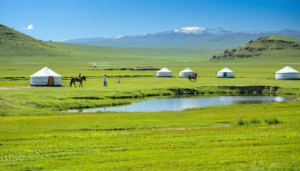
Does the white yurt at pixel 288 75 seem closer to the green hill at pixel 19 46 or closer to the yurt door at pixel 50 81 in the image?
the yurt door at pixel 50 81

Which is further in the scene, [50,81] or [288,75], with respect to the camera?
[288,75]

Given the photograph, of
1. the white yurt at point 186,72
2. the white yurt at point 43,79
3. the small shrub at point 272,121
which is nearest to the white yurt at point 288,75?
the white yurt at point 186,72

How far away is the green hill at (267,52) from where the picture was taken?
142625 millimetres

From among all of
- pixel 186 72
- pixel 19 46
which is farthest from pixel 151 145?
pixel 19 46

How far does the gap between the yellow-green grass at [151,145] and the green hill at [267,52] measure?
5118 inches

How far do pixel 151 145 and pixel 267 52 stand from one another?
14785 centimetres

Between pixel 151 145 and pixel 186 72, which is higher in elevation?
pixel 186 72

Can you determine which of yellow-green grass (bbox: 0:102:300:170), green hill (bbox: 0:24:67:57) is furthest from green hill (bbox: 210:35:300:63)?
yellow-green grass (bbox: 0:102:300:170)

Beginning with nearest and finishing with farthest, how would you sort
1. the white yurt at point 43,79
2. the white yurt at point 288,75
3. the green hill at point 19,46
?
the white yurt at point 43,79
the white yurt at point 288,75
the green hill at point 19,46

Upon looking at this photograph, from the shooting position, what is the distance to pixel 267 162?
9.80m

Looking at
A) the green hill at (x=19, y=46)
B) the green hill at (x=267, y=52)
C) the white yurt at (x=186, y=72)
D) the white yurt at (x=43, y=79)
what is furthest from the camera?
the green hill at (x=19, y=46)

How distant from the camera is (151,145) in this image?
1236cm

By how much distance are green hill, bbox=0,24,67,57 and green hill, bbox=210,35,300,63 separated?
265 feet

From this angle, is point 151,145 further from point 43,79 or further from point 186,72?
point 186,72
